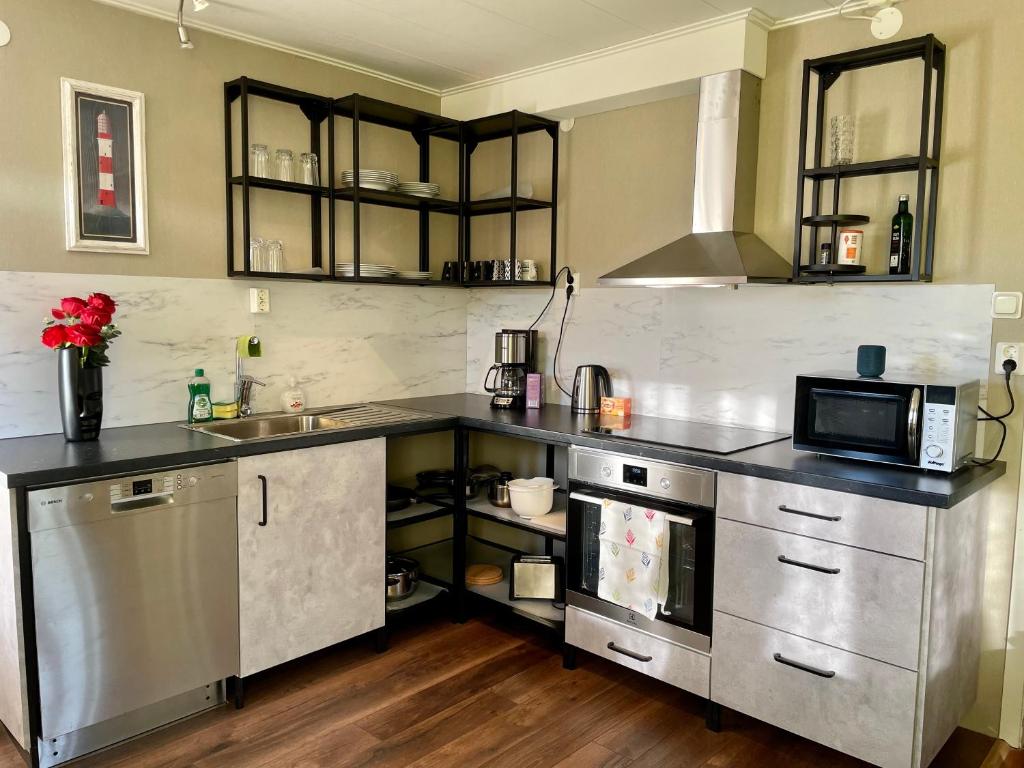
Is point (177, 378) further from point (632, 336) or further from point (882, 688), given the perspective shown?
point (882, 688)

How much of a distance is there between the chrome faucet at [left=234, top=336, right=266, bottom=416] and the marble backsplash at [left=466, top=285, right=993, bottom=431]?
1267 millimetres

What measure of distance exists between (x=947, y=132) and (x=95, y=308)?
2.85 m

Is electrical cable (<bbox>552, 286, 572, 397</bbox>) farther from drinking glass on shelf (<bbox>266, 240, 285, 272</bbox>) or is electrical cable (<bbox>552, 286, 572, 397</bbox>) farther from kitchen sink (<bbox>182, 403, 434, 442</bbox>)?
drinking glass on shelf (<bbox>266, 240, 285, 272</bbox>)

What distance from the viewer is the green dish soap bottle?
114 inches

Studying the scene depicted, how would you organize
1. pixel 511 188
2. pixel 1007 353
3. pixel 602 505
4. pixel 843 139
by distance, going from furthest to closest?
pixel 511 188 < pixel 602 505 < pixel 843 139 < pixel 1007 353

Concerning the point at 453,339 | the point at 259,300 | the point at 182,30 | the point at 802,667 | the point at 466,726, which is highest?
the point at 182,30

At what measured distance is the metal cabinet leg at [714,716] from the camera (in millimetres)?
2504

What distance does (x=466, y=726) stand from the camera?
2.50 meters

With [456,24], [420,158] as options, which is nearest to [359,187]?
[420,158]

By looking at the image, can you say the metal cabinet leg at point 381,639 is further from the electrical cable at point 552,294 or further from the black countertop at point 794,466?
the electrical cable at point 552,294

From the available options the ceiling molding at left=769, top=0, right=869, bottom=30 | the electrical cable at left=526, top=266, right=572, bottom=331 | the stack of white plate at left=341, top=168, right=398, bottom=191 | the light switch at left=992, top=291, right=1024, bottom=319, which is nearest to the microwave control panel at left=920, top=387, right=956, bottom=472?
the light switch at left=992, top=291, right=1024, bottom=319

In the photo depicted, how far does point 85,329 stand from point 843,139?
260 cm

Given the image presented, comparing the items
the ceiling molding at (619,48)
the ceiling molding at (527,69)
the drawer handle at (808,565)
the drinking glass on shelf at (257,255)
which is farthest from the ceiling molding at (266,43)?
the drawer handle at (808,565)

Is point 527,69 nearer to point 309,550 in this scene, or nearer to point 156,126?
point 156,126
